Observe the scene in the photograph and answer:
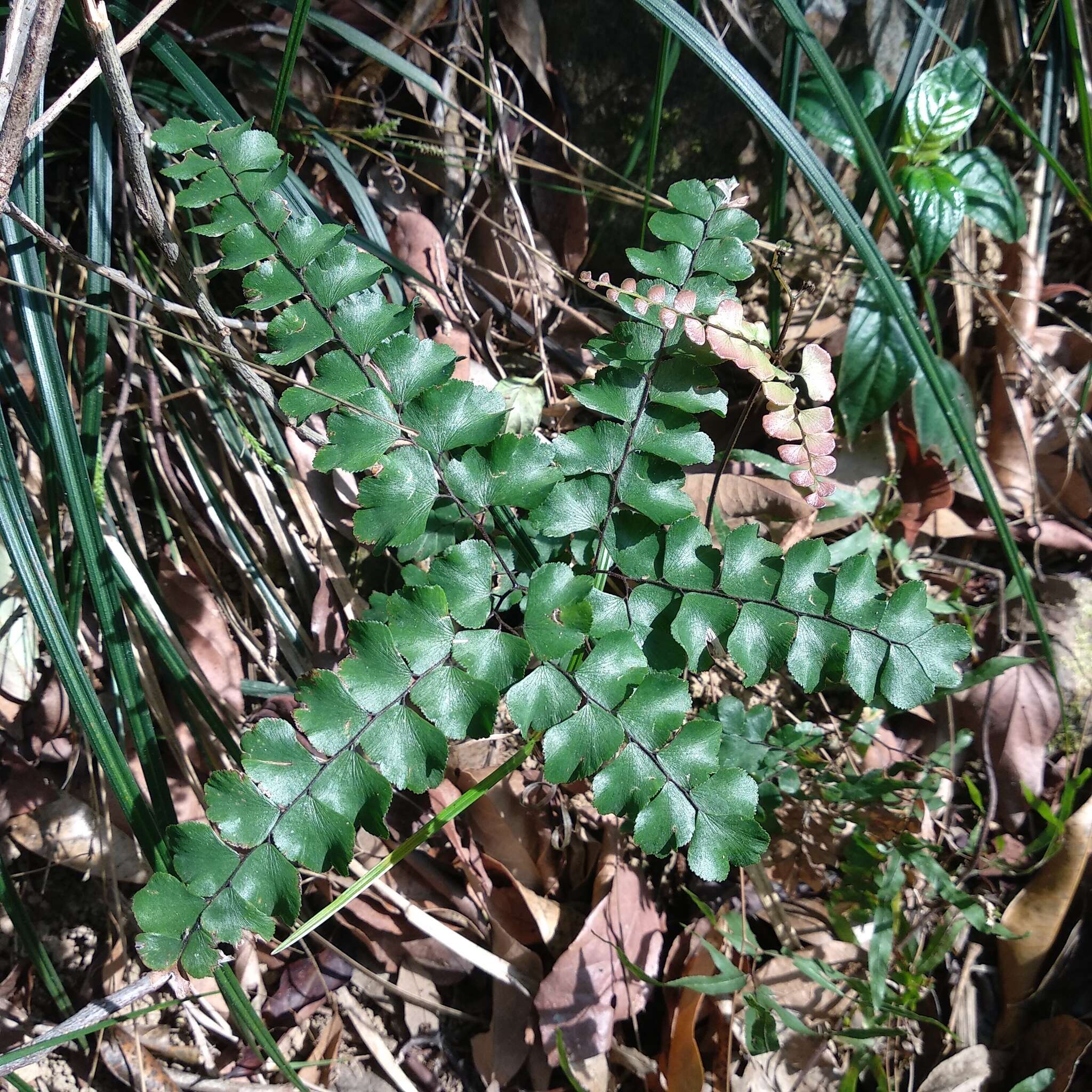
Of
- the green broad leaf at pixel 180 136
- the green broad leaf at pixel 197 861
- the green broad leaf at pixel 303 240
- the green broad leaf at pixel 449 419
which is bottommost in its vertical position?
the green broad leaf at pixel 197 861

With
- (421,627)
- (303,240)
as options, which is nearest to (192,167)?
(303,240)

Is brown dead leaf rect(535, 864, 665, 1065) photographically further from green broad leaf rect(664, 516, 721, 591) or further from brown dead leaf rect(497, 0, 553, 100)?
brown dead leaf rect(497, 0, 553, 100)

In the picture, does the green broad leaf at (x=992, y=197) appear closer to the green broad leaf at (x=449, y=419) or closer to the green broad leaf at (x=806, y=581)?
the green broad leaf at (x=806, y=581)

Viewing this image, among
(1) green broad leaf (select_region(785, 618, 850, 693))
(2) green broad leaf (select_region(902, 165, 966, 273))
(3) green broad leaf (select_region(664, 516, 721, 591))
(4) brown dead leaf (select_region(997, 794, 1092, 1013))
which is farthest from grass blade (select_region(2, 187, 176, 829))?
(4) brown dead leaf (select_region(997, 794, 1092, 1013))

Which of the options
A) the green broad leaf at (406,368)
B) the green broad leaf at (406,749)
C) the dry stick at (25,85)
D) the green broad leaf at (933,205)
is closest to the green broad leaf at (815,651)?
the green broad leaf at (406,749)

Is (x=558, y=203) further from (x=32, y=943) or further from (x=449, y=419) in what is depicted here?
(x=32, y=943)

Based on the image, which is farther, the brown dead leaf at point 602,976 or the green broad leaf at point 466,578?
the brown dead leaf at point 602,976

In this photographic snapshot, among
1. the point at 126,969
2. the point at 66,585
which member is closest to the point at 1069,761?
the point at 126,969
